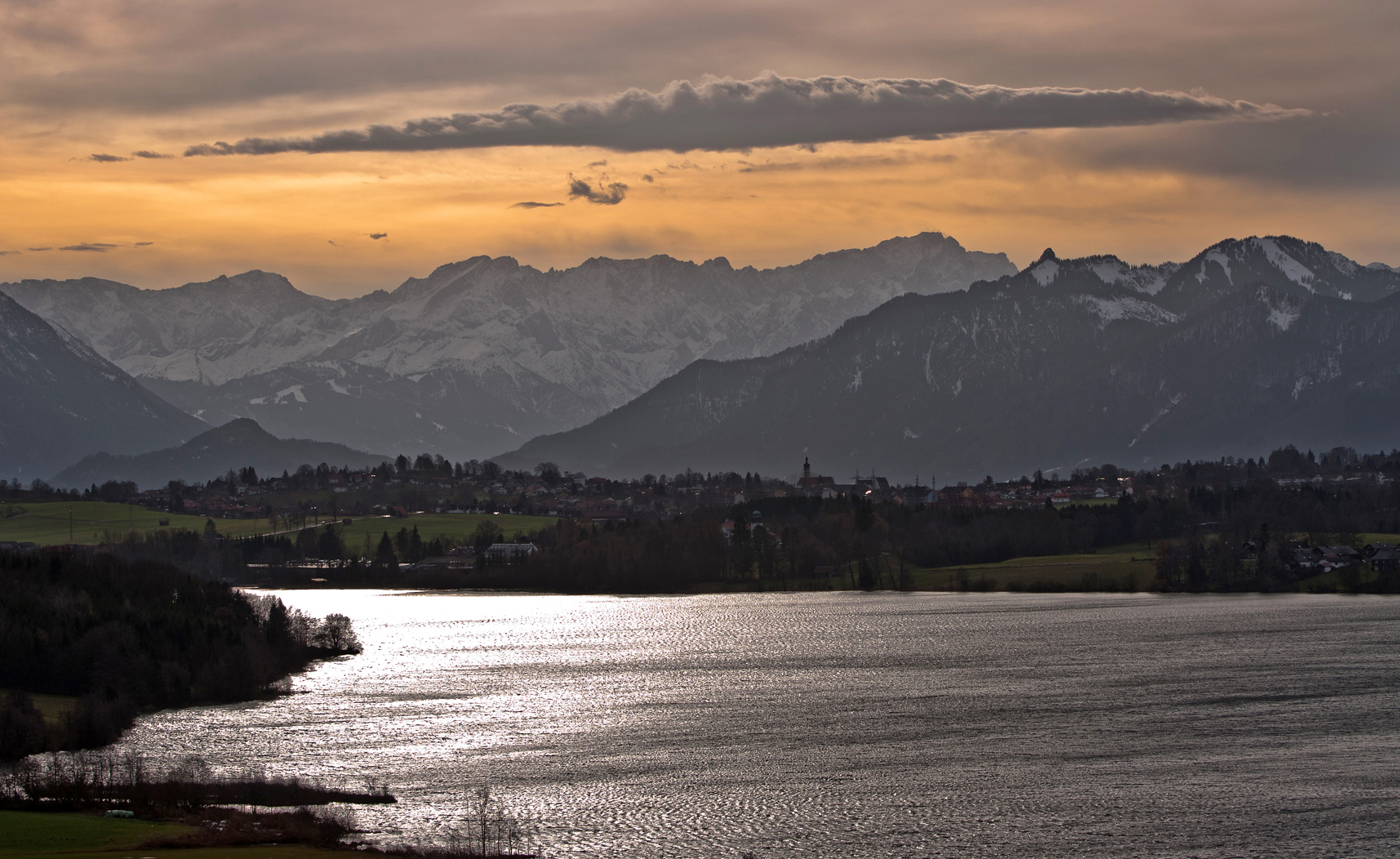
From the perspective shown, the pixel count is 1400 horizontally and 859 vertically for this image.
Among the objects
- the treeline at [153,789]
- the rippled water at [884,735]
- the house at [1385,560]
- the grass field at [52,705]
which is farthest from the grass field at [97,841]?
the house at [1385,560]

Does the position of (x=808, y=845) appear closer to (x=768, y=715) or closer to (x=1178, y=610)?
(x=768, y=715)

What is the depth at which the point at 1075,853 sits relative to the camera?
53.6 m

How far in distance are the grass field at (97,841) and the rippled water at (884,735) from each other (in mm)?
5381

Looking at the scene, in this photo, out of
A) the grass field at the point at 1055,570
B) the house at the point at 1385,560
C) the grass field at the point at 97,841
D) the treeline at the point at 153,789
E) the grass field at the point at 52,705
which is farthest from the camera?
the grass field at the point at 1055,570

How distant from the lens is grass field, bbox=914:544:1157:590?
176250 mm

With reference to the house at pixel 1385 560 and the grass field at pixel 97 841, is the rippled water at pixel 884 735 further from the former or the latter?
the house at pixel 1385 560

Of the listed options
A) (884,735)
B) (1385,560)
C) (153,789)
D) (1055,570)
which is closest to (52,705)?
(153,789)

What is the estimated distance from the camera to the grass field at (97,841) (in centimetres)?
5031

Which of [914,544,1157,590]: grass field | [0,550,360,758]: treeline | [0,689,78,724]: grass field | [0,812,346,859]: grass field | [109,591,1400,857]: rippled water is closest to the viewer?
[0,812,346,859]: grass field

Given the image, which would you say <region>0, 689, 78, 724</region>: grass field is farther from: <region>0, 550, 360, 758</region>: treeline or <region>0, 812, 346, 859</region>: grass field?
<region>0, 812, 346, 859</region>: grass field

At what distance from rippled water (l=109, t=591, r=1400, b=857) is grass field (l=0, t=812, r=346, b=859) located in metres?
5.38

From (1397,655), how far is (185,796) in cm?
7775

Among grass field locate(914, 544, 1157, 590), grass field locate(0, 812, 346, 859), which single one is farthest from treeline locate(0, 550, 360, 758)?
grass field locate(914, 544, 1157, 590)

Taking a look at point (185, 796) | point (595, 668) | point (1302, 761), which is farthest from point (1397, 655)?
point (185, 796)
